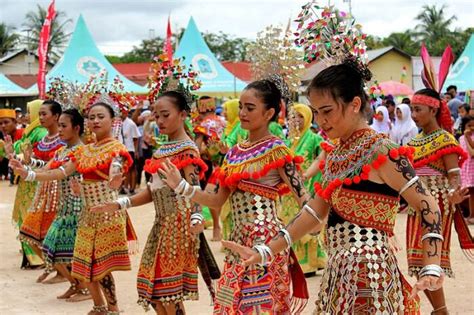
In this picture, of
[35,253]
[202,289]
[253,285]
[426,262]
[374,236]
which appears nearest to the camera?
[426,262]

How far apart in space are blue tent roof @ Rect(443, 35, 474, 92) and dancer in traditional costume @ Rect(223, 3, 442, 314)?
53.9 ft

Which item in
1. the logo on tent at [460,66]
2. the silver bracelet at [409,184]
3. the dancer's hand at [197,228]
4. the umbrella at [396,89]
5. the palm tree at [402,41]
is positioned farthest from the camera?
the palm tree at [402,41]

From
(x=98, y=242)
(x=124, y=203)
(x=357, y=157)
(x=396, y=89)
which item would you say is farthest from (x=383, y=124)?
(x=357, y=157)

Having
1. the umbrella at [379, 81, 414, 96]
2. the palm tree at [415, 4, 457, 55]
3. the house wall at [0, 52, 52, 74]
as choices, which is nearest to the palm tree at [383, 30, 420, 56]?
the palm tree at [415, 4, 457, 55]

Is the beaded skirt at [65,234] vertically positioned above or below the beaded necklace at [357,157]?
below

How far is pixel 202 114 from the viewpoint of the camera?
1122 centimetres

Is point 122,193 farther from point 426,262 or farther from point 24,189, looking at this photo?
point 426,262

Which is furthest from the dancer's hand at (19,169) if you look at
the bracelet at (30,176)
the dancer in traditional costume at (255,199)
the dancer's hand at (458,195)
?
the dancer's hand at (458,195)

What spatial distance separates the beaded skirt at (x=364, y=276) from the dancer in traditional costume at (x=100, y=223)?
3.05 meters

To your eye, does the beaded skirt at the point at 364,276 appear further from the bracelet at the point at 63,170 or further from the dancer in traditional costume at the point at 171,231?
the bracelet at the point at 63,170

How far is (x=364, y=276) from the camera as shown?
3.56 metres

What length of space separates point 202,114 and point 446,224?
559 centimetres

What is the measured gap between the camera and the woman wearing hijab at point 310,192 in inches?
309

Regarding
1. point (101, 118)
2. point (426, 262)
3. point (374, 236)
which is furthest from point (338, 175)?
point (101, 118)
